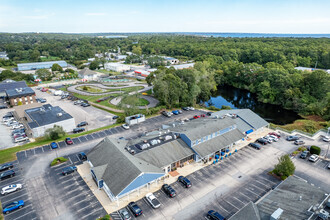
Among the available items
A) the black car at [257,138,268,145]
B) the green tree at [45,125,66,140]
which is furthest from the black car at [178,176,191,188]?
the green tree at [45,125,66,140]

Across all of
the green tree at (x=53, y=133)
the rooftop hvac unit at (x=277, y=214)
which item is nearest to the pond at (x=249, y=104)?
the rooftop hvac unit at (x=277, y=214)

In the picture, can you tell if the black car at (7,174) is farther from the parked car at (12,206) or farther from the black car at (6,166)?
the parked car at (12,206)

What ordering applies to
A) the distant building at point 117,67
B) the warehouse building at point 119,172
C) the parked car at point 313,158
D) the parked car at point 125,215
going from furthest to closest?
the distant building at point 117,67 → the parked car at point 313,158 → the warehouse building at point 119,172 → the parked car at point 125,215

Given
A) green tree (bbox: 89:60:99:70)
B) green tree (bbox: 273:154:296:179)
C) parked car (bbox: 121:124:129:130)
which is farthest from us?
green tree (bbox: 89:60:99:70)

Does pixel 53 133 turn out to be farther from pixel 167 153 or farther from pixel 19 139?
pixel 167 153

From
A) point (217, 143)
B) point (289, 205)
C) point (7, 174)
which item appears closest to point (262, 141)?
point (217, 143)

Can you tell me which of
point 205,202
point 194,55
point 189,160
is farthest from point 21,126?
point 194,55

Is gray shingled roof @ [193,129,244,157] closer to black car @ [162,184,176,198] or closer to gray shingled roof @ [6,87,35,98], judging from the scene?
black car @ [162,184,176,198]

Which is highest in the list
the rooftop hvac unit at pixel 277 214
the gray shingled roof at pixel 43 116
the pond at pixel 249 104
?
the gray shingled roof at pixel 43 116
